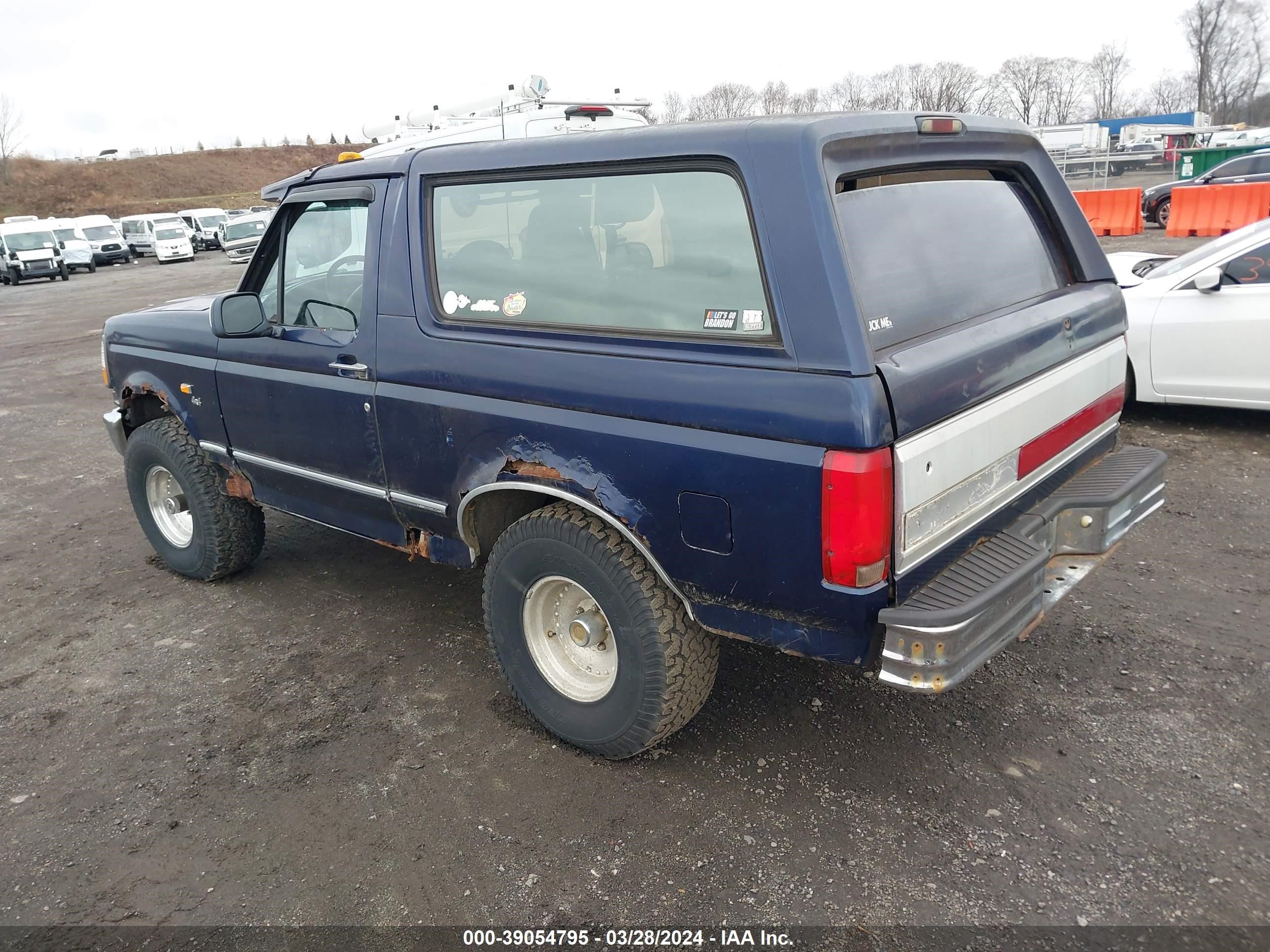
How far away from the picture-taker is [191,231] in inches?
1455

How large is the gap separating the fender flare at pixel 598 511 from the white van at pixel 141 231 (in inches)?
1521

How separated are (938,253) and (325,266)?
99.6 inches

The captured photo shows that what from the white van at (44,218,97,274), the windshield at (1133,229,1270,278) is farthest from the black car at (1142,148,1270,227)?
the white van at (44,218,97,274)

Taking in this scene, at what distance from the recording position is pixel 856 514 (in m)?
2.39

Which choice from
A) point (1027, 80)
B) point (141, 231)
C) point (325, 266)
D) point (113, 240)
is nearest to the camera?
point (325, 266)

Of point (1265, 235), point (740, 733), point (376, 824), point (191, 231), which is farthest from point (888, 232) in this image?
point (191, 231)

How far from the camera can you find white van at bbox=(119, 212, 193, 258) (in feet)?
123

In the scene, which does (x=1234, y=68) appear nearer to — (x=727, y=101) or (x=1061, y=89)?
(x=1061, y=89)

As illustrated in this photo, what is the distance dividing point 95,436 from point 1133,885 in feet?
30.1

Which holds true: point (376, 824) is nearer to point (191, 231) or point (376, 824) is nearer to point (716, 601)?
point (716, 601)

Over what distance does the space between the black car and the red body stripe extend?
18.1m

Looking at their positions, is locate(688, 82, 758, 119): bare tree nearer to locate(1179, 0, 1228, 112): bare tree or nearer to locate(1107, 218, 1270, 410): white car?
locate(1107, 218, 1270, 410): white car

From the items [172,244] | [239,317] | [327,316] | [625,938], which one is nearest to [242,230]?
[172,244]

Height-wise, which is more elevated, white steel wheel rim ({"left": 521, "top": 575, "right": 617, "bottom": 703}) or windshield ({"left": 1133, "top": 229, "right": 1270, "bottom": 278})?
windshield ({"left": 1133, "top": 229, "right": 1270, "bottom": 278})
